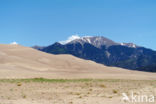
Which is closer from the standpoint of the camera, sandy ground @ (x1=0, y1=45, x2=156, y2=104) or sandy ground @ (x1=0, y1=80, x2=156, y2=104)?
sandy ground @ (x1=0, y1=80, x2=156, y2=104)

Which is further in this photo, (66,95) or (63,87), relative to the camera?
(63,87)

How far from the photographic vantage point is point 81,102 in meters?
16.0

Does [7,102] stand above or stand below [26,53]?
below

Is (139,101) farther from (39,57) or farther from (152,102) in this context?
(39,57)

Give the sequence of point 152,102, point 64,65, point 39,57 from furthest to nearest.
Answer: point 39,57
point 64,65
point 152,102

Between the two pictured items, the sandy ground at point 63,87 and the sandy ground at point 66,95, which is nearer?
the sandy ground at point 66,95

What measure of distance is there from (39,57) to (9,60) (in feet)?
74.3

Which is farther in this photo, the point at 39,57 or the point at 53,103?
the point at 39,57

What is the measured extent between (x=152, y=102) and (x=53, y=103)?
22.6ft

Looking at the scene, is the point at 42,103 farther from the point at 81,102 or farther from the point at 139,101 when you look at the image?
the point at 139,101

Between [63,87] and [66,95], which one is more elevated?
[63,87]

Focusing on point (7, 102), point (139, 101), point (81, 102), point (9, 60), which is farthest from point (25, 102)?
point (9, 60)

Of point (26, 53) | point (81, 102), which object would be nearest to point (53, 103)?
point (81, 102)

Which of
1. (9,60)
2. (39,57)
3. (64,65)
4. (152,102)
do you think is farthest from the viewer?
(39,57)
